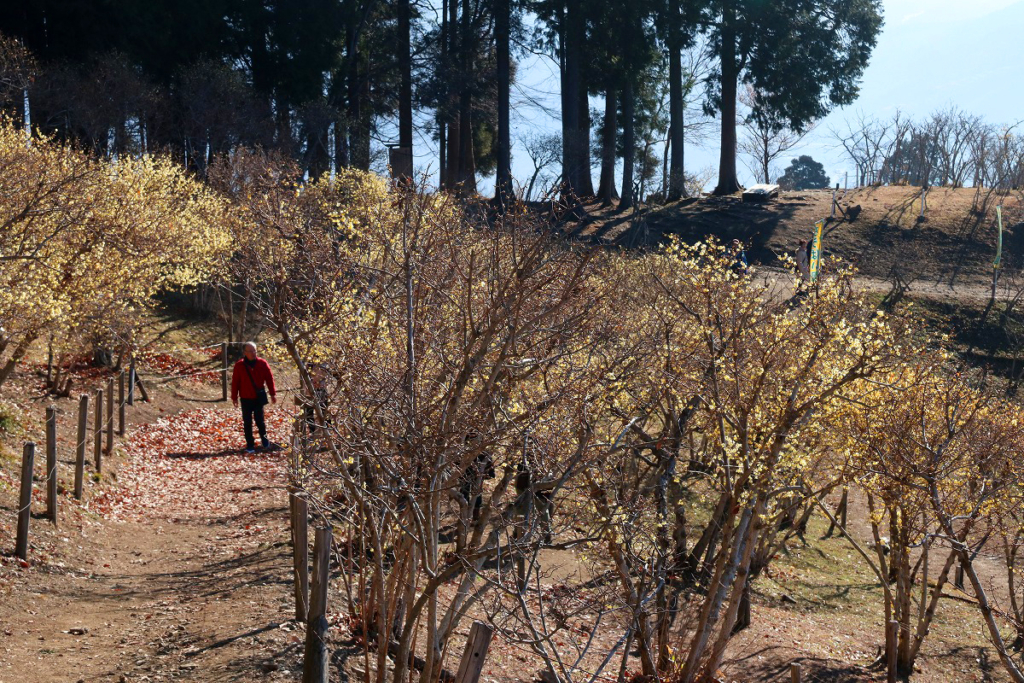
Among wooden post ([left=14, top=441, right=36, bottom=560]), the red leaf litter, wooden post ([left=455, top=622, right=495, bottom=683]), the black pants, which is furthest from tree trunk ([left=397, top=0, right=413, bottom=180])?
wooden post ([left=455, top=622, right=495, bottom=683])

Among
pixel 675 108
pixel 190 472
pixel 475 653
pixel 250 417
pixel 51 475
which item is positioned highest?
pixel 675 108

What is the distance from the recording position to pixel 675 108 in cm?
4419

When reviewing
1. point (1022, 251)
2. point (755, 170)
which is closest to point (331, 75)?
point (1022, 251)

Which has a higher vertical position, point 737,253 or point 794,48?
point 794,48

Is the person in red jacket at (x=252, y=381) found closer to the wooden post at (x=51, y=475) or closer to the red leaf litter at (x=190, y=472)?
the red leaf litter at (x=190, y=472)

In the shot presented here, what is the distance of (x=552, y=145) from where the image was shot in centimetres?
4212

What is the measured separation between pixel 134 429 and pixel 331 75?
2551cm

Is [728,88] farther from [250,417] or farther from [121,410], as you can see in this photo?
[121,410]

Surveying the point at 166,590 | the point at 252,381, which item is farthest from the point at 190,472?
the point at 166,590

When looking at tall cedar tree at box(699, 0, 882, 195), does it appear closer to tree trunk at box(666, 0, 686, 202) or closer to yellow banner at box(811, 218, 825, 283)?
tree trunk at box(666, 0, 686, 202)

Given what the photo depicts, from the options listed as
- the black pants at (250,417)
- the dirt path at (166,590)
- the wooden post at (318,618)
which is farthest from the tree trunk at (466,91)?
the wooden post at (318,618)

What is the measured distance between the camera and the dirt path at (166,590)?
8273 mm

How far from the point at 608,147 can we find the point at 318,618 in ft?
133

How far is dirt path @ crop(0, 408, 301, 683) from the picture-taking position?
827 cm
